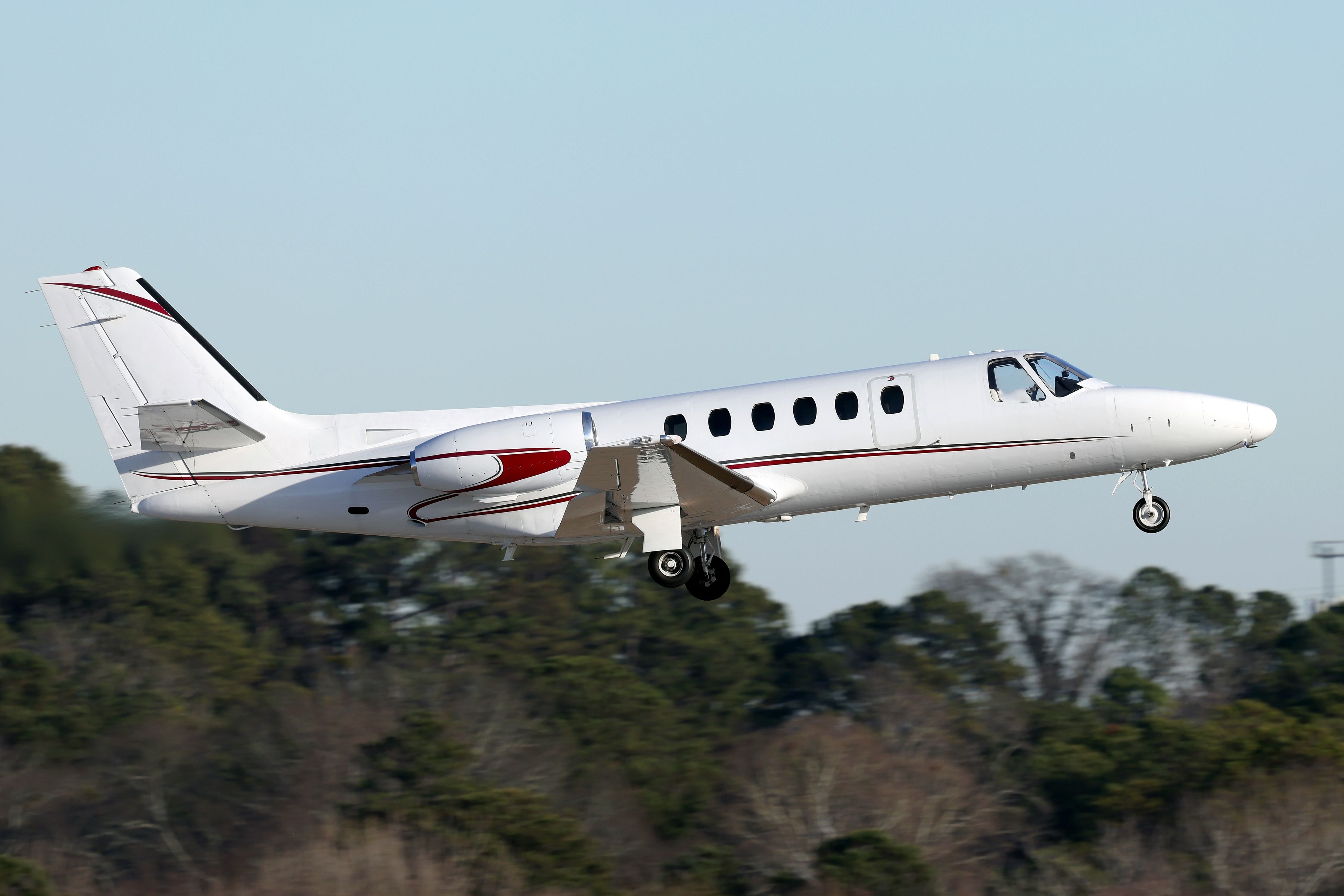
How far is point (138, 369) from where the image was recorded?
19.6m

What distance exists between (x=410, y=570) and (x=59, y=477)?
80.3 feet

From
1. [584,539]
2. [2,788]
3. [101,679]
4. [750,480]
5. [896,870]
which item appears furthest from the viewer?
[101,679]

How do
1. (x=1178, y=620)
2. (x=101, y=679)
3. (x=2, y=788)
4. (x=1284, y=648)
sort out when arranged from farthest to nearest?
1. (x=1178, y=620)
2. (x=1284, y=648)
3. (x=101, y=679)
4. (x=2, y=788)

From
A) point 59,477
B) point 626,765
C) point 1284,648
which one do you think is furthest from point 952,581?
point 59,477

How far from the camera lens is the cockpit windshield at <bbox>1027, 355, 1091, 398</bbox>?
1822 centimetres

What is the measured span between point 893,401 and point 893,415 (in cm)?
17

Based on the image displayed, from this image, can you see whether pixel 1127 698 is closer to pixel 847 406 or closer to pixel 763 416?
pixel 847 406

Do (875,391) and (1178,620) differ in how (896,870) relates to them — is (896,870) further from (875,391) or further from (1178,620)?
(1178,620)

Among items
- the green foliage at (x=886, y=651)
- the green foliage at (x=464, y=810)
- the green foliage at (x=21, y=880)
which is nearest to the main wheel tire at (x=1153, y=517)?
the green foliage at (x=464, y=810)

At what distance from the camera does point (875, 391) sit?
18.0 m

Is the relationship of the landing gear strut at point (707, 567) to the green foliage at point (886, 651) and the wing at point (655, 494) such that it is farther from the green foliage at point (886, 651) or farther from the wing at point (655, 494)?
the green foliage at point (886, 651)

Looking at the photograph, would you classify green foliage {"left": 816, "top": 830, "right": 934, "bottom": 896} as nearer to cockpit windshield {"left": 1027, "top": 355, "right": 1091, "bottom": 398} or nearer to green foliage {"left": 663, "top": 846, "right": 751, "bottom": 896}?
green foliage {"left": 663, "top": 846, "right": 751, "bottom": 896}

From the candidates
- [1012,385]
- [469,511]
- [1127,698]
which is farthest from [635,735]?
[1012,385]

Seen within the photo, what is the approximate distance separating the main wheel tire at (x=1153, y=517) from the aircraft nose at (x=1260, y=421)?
1318 millimetres
